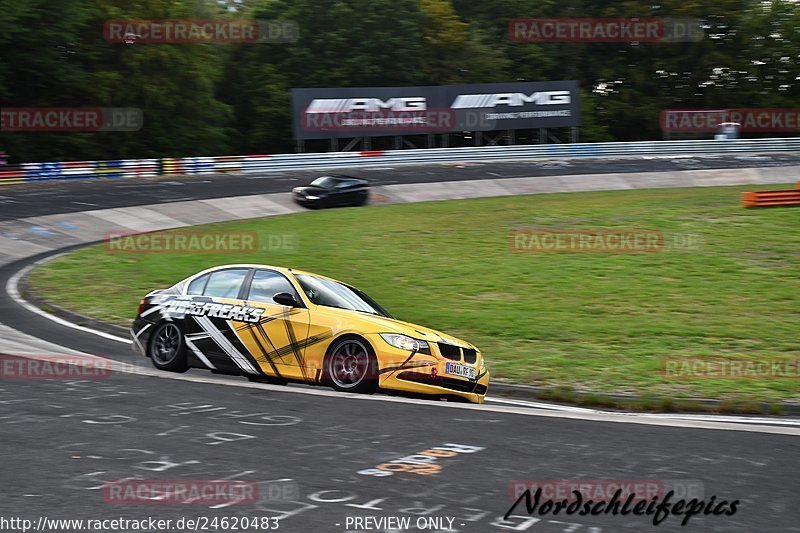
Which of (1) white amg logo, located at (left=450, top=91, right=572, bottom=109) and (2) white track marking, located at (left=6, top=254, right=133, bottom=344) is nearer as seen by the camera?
(2) white track marking, located at (left=6, top=254, right=133, bottom=344)

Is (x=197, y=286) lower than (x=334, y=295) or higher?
higher

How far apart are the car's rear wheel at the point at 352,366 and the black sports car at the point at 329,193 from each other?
77.2 ft

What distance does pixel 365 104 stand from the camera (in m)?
49.2

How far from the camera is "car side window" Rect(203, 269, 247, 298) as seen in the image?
1068 cm
